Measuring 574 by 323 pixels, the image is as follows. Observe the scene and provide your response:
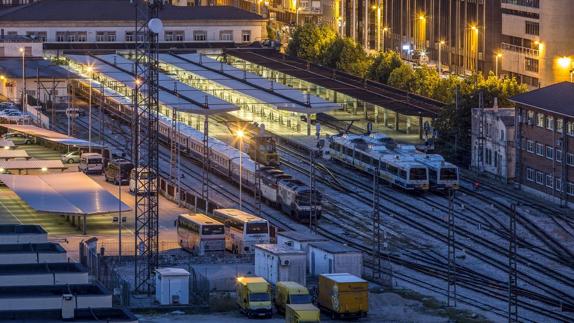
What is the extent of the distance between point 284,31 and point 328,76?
1784 inches

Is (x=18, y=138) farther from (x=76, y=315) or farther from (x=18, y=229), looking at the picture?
(x=76, y=315)

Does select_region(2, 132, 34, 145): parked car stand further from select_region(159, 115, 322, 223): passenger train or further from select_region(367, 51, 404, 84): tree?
select_region(367, 51, 404, 84): tree

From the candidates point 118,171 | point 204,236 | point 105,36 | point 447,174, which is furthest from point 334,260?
point 105,36

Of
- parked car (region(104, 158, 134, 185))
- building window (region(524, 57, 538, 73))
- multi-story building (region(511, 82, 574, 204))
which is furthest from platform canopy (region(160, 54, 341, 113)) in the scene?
multi-story building (region(511, 82, 574, 204))

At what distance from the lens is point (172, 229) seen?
74.2m

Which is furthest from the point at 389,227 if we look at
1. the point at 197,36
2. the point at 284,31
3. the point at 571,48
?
the point at 284,31

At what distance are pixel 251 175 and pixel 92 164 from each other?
9.10 metres

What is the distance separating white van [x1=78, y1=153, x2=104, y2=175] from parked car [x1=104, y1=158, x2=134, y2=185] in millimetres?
1550

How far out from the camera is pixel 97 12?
452 feet

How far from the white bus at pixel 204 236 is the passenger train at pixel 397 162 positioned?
13997 millimetres

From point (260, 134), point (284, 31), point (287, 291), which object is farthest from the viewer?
point (284, 31)

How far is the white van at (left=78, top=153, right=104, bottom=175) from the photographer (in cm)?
8850

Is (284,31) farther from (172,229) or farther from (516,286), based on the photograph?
(516,286)

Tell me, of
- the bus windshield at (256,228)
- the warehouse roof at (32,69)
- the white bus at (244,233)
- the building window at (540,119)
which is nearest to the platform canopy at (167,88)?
the warehouse roof at (32,69)
